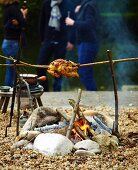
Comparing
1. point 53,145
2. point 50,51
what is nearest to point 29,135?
point 53,145

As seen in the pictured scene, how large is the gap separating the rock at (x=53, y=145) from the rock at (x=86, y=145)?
72mm

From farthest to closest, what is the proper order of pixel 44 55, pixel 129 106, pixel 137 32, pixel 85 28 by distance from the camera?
pixel 137 32 → pixel 44 55 → pixel 85 28 → pixel 129 106

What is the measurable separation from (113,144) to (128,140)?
37cm

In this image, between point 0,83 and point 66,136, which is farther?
point 0,83

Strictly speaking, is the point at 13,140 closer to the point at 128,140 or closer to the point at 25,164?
the point at 25,164

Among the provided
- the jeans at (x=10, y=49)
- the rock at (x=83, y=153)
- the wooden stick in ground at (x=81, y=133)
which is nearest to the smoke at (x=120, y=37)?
the jeans at (x=10, y=49)

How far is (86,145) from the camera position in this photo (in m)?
6.00

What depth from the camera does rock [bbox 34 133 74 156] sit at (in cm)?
589

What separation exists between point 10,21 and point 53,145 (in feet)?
16.6

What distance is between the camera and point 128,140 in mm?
6430

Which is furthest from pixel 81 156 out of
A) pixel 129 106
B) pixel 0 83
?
pixel 0 83

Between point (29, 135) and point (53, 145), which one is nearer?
point (53, 145)

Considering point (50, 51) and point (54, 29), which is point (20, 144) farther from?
point (50, 51)

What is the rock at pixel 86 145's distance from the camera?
5.98 metres
